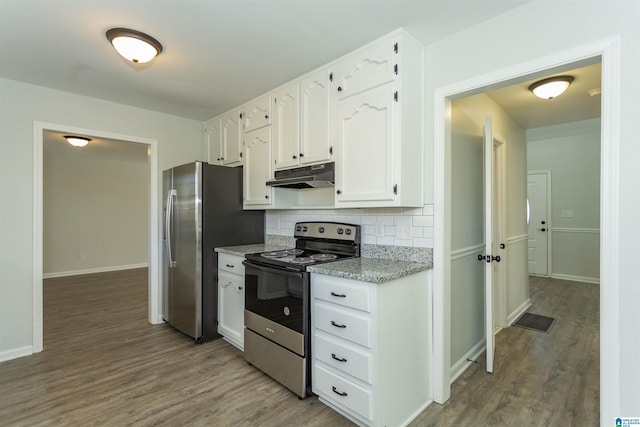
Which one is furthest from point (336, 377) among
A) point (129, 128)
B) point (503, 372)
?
point (129, 128)

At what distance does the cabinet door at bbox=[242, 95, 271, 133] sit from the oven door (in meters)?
1.43

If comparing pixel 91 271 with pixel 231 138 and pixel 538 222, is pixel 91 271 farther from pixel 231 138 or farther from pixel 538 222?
pixel 538 222

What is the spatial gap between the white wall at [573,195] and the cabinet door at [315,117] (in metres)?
4.34

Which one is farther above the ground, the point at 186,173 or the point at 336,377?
the point at 186,173

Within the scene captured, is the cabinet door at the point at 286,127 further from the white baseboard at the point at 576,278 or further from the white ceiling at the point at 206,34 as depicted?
the white baseboard at the point at 576,278

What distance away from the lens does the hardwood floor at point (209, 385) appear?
6.40 feet

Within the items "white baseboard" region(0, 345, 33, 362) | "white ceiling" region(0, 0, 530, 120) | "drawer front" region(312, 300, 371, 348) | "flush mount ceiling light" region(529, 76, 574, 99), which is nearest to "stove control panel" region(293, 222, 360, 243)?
"drawer front" region(312, 300, 371, 348)

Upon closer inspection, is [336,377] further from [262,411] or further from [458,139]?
[458,139]

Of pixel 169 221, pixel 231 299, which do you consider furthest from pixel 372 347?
pixel 169 221

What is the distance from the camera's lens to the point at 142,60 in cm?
218

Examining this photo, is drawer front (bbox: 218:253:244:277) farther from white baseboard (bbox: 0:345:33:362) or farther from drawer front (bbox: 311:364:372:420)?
white baseboard (bbox: 0:345:33:362)

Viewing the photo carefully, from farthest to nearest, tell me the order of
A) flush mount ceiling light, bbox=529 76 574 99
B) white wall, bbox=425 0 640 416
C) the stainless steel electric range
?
flush mount ceiling light, bbox=529 76 574 99
the stainless steel electric range
white wall, bbox=425 0 640 416

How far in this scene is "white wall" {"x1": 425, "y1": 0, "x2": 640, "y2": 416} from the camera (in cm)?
145

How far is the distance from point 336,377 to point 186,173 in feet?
7.72
